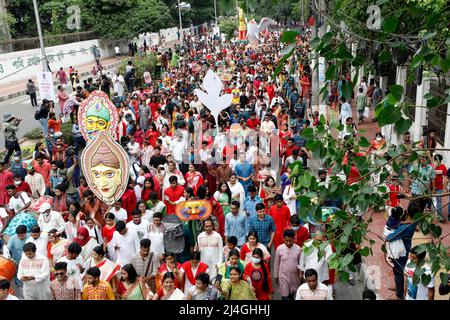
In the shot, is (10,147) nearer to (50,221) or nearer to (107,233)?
(50,221)

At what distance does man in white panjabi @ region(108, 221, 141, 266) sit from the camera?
21.1 feet

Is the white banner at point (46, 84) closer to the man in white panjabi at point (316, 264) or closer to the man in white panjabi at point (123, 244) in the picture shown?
the man in white panjabi at point (123, 244)

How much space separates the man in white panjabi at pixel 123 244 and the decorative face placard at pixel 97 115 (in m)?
2.86

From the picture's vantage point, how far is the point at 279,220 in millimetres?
6973

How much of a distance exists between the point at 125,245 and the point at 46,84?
29.9 ft

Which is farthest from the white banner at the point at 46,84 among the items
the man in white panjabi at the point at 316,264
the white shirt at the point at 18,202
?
the man in white panjabi at the point at 316,264

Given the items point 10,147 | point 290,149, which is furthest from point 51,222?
point 10,147

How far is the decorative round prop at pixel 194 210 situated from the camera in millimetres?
6672

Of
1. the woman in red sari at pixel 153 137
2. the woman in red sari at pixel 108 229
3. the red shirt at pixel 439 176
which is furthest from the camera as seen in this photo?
the woman in red sari at pixel 153 137

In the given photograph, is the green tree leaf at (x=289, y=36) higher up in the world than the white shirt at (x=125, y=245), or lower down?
higher up

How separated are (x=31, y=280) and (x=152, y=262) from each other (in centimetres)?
130

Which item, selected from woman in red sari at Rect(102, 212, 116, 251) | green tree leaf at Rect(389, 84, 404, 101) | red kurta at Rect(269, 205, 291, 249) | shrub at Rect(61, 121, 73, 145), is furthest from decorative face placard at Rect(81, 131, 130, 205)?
shrub at Rect(61, 121, 73, 145)

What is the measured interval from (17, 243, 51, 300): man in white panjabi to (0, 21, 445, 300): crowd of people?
1cm
